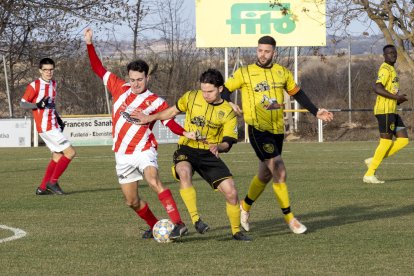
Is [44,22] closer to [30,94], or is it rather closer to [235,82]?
[30,94]

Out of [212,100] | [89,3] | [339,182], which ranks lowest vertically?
[339,182]

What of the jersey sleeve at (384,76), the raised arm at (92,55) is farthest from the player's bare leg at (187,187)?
the jersey sleeve at (384,76)

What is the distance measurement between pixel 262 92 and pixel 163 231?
5.98 feet

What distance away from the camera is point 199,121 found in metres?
9.45

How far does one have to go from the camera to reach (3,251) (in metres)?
8.84

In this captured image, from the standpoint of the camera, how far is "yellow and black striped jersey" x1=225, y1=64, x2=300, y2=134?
1009cm

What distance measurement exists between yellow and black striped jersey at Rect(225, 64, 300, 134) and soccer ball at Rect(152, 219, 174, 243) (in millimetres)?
1531

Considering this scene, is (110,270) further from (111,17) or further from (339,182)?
(111,17)

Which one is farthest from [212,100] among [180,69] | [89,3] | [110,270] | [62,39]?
[180,69]

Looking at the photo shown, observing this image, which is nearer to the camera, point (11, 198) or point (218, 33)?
point (11, 198)

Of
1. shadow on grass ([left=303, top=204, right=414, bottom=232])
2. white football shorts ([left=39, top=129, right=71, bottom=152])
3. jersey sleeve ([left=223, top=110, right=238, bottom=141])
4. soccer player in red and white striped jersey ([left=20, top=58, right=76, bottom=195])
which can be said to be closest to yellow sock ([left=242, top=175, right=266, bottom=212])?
shadow on grass ([left=303, top=204, right=414, bottom=232])

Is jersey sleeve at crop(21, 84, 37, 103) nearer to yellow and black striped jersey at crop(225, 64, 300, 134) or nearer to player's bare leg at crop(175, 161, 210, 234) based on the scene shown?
yellow and black striped jersey at crop(225, 64, 300, 134)

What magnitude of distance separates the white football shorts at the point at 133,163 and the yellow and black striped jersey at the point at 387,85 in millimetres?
6958

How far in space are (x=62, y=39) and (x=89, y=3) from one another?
6.95m
